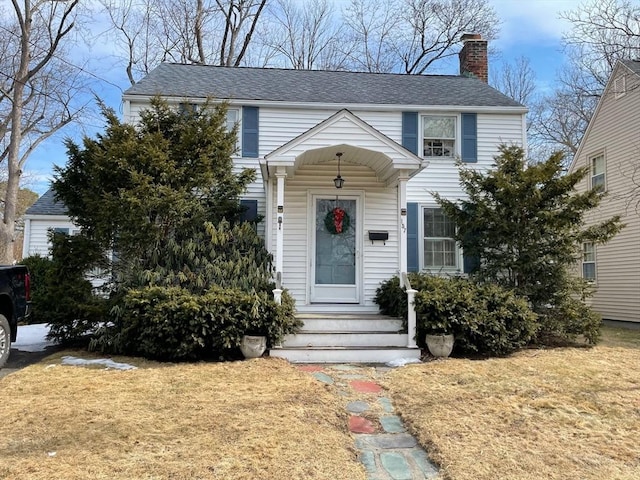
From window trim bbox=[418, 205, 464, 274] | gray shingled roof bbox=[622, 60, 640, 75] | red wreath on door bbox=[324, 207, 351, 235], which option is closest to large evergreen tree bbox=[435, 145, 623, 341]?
window trim bbox=[418, 205, 464, 274]

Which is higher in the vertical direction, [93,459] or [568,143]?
[568,143]

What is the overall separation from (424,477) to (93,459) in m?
2.24

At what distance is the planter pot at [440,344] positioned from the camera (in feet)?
21.9

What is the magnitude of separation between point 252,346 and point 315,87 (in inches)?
263

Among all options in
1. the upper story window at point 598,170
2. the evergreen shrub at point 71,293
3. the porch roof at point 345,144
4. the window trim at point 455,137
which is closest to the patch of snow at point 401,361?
the porch roof at point 345,144

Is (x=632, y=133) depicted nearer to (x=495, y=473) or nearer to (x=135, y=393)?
(x=495, y=473)

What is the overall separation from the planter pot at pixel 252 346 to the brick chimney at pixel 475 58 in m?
9.20

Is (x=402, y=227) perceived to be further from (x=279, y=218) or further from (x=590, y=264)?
(x=590, y=264)

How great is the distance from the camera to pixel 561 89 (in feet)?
67.3

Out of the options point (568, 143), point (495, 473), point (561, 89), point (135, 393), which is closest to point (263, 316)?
point (135, 393)

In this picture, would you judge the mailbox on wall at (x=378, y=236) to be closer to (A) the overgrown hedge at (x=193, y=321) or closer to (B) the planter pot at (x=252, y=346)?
(A) the overgrown hedge at (x=193, y=321)

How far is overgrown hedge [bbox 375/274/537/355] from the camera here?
6727 millimetres

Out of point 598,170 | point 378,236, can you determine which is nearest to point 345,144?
point 378,236

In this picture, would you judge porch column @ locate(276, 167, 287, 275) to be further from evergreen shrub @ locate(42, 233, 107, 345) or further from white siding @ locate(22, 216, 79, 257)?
white siding @ locate(22, 216, 79, 257)
